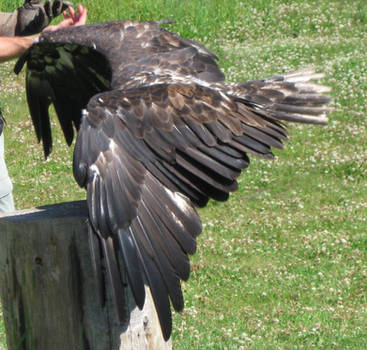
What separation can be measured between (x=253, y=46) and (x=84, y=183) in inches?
401

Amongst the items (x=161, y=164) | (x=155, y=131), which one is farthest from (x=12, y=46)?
(x=161, y=164)

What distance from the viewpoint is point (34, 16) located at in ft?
21.9

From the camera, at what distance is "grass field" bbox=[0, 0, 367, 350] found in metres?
6.17

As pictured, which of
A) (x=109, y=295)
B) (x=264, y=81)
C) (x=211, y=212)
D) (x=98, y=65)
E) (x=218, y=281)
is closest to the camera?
(x=109, y=295)

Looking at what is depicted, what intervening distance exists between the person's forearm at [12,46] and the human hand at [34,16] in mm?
477

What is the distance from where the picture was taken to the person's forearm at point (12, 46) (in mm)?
5980

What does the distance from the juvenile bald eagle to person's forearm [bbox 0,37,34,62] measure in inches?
2.8

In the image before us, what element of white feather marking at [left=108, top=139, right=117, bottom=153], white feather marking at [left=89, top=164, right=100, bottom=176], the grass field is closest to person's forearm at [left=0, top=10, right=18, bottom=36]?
the grass field

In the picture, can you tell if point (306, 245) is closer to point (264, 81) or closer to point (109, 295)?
point (264, 81)

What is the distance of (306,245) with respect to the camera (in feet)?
24.6

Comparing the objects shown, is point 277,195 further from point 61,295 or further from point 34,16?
point 61,295

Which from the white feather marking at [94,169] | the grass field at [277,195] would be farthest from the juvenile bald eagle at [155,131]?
the grass field at [277,195]

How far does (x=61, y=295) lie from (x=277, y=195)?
5.15m

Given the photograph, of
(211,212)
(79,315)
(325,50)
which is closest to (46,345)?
(79,315)
